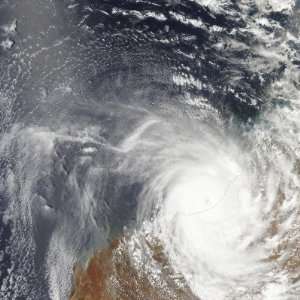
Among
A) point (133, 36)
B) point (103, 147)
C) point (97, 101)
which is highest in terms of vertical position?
point (133, 36)

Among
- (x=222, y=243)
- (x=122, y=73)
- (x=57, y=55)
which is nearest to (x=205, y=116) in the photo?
(x=122, y=73)

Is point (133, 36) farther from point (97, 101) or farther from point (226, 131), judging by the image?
point (226, 131)

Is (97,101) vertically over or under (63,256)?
over

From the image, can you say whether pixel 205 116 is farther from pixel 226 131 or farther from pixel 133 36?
pixel 133 36

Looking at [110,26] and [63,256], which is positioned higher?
[110,26]

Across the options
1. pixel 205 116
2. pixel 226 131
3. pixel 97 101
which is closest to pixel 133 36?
pixel 97 101

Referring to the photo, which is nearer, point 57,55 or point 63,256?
point 63,256

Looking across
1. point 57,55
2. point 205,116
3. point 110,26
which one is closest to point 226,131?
point 205,116

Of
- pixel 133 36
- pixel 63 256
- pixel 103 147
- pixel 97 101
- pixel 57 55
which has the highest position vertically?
pixel 133 36
